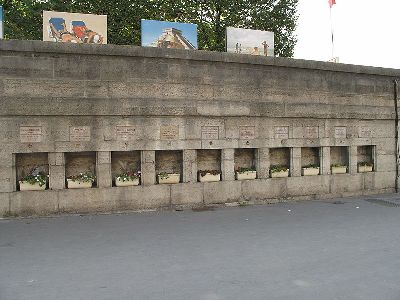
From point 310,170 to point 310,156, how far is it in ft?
3.12

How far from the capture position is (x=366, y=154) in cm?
1767

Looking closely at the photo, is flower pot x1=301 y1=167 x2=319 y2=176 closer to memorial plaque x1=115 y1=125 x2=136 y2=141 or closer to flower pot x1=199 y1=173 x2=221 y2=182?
flower pot x1=199 y1=173 x2=221 y2=182

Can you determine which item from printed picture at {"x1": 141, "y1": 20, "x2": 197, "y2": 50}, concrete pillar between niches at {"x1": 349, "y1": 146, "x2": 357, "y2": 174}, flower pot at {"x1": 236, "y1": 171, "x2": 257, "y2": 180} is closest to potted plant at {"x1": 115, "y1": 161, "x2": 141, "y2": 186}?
flower pot at {"x1": 236, "y1": 171, "x2": 257, "y2": 180}

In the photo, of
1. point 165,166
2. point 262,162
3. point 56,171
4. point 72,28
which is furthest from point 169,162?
point 72,28

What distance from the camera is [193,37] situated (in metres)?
16.9

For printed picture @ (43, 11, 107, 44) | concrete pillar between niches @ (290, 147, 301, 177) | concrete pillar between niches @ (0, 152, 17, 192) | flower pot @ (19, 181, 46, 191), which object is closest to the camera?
concrete pillar between niches @ (0, 152, 17, 192)

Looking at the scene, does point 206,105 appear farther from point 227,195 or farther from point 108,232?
point 108,232

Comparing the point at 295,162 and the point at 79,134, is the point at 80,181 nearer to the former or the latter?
the point at 79,134

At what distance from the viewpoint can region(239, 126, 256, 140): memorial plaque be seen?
1435cm

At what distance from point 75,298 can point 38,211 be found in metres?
7.30

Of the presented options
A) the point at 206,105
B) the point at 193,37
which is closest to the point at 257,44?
the point at 193,37

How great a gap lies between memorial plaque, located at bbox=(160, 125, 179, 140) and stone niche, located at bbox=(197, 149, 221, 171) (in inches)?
56.0

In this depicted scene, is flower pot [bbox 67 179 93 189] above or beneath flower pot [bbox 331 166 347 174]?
beneath

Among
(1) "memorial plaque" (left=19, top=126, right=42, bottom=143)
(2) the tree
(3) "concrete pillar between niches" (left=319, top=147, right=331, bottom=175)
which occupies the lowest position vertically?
(3) "concrete pillar between niches" (left=319, top=147, right=331, bottom=175)
